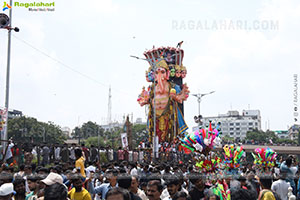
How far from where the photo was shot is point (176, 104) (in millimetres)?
41594

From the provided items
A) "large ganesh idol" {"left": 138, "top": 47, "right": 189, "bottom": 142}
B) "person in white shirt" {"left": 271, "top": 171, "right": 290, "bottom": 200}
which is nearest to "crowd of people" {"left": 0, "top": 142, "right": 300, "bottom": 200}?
"person in white shirt" {"left": 271, "top": 171, "right": 290, "bottom": 200}

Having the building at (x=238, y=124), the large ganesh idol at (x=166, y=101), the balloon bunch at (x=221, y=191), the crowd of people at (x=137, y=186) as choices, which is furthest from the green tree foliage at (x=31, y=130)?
the building at (x=238, y=124)

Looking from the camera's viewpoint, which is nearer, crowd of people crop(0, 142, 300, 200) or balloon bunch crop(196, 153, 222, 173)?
crowd of people crop(0, 142, 300, 200)

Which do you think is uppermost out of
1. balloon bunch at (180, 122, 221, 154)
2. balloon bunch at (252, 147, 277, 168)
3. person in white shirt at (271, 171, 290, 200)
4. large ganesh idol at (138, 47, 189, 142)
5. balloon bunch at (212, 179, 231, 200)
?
large ganesh idol at (138, 47, 189, 142)

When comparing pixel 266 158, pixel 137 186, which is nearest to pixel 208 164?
pixel 137 186

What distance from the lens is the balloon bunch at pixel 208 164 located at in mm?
6262

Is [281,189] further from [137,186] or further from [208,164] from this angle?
[137,186]

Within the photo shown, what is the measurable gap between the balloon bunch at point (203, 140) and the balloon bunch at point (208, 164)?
25 cm

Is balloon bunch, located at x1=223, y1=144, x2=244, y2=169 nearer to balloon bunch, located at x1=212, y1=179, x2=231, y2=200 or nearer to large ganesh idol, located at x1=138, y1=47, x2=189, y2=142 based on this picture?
balloon bunch, located at x1=212, y1=179, x2=231, y2=200

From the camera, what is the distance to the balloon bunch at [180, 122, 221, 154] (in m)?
6.71

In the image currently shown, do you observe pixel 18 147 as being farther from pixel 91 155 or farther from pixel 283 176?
pixel 283 176

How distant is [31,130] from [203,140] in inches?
2588

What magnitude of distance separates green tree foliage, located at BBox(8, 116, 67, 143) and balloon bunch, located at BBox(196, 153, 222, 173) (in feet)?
190

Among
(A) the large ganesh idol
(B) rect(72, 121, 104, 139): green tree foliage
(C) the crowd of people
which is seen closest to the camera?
(C) the crowd of people
